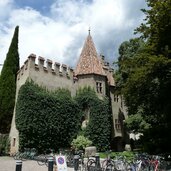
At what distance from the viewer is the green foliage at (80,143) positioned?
1116 inches

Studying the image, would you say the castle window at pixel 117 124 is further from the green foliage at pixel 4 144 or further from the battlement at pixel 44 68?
the green foliage at pixel 4 144

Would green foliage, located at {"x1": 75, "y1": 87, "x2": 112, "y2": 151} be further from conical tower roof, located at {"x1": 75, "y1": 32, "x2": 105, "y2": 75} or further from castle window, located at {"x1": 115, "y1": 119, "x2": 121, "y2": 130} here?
castle window, located at {"x1": 115, "y1": 119, "x2": 121, "y2": 130}

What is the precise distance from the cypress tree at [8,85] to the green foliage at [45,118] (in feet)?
7.79

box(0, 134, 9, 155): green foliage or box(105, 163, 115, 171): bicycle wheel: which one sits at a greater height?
box(0, 134, 9, 155): green foliage

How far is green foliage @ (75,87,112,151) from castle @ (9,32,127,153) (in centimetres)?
119

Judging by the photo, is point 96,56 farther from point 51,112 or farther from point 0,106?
point 0,106

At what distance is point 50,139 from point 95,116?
18.8ft

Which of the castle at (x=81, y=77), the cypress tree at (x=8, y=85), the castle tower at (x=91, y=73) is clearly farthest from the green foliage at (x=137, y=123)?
the cypress tree at (x=8, y=85)

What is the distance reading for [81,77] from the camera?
108ft

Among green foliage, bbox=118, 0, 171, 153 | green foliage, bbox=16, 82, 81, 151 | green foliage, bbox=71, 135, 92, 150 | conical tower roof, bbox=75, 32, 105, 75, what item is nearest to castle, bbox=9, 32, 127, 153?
conical tower roof, bbox=75, 32, 105, 75

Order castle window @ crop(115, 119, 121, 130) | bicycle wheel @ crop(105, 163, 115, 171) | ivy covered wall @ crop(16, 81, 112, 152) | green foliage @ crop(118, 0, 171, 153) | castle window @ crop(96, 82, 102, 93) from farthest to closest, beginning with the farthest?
castle window @ crop(115, 119, 121, 130) < castle window @ crop(96, 82, 102, 93) < ivy covered wall @ crop(16, 81, 112, 152) < green foliage @ crop(118, 0, 171, 153) < bicycle wheel @ crop(105, 163, 115, 171)

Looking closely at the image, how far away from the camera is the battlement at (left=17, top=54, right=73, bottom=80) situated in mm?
29547


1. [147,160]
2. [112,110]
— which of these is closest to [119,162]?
[147,160]

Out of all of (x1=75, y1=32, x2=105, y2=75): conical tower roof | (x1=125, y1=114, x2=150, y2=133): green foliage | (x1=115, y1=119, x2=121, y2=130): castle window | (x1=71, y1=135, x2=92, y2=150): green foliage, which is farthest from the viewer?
(x1=115, y1=119, x2=121, y2=130): castle window
